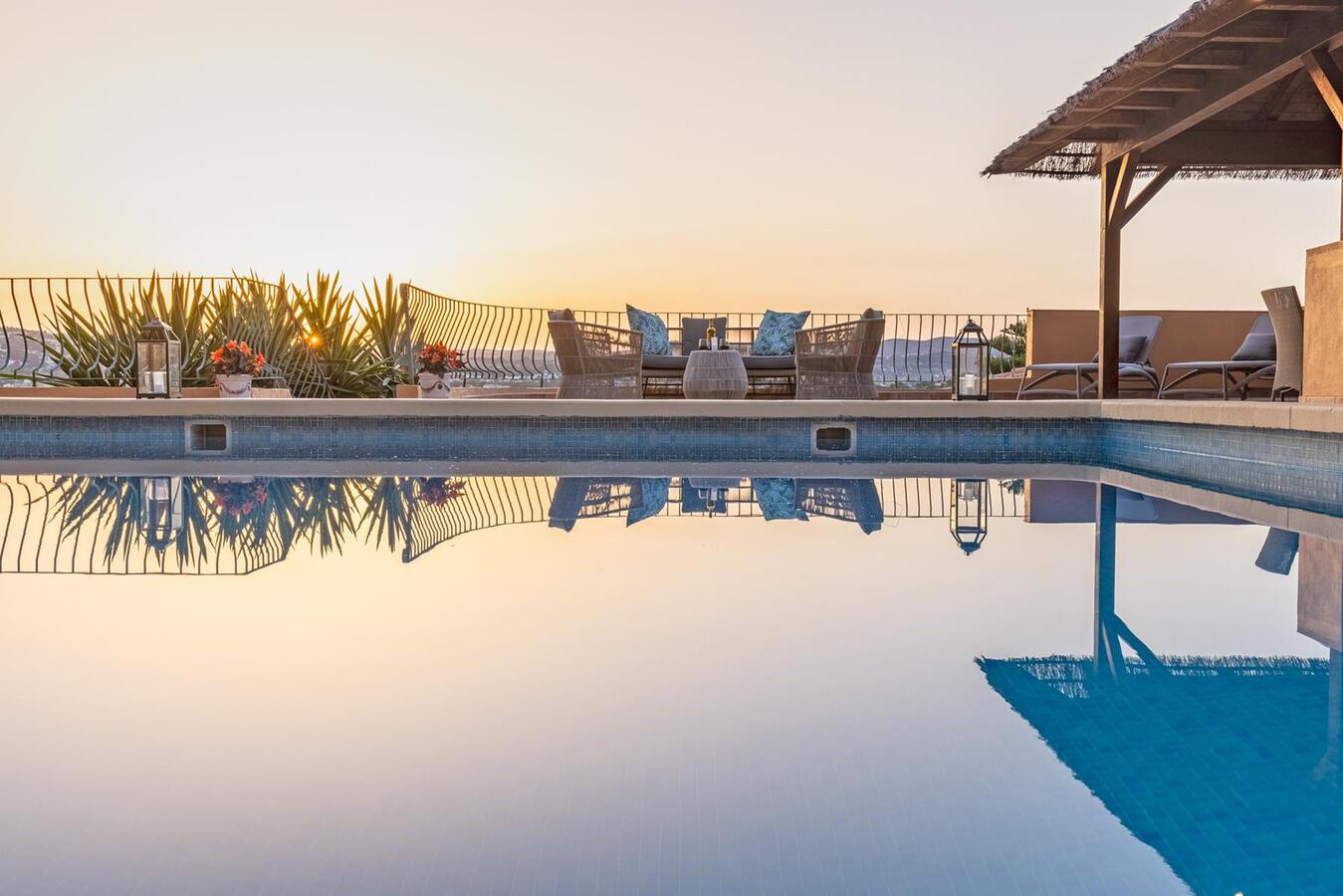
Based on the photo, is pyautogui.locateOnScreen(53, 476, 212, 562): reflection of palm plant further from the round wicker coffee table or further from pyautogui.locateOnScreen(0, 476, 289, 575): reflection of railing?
the round wicker coffee table

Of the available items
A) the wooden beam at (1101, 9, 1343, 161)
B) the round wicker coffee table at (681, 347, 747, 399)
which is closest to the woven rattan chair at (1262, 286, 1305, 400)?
the wooden beam at (1101, 9, 1343, 161)

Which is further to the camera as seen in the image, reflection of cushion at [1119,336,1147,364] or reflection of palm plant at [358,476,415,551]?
reflection of cushion at [1119,336,1147,364]

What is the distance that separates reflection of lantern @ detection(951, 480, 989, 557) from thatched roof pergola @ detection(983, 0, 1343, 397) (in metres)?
2.70

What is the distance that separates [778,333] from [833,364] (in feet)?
8.30

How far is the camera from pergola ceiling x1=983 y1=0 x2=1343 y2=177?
228 inches

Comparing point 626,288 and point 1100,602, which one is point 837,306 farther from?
point 1100,602

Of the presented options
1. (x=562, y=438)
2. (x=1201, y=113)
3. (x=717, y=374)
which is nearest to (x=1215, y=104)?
(x=1201, y=113)

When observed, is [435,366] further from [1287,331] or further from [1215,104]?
[1287,331]

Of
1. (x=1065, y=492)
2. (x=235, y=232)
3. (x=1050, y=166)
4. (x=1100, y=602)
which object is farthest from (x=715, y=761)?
(x=235, y=232)

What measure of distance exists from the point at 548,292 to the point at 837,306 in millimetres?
3303

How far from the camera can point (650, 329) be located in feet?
35.7

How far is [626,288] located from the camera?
40.2 feet

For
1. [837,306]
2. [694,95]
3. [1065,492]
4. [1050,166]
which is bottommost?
[1065,492]

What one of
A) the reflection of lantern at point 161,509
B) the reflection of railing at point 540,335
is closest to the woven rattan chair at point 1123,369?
the reflection of railing at point 540,335
